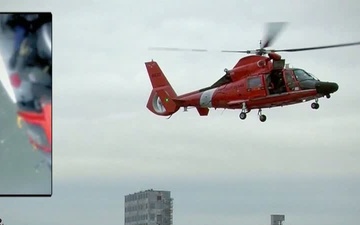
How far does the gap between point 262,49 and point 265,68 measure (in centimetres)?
294

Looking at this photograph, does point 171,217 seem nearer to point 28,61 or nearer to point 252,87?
point 252,87

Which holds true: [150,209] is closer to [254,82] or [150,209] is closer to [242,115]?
[254,82]

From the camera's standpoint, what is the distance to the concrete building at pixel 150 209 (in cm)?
14875

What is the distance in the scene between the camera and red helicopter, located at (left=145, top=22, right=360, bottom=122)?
59875mm

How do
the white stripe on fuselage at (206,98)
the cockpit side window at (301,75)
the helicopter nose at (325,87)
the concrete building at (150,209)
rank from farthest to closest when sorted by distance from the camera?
1. the concrete building at (150,209)
2. the white stripe on fuselage at (206,98)
3. the cockpit side window at (301,75)
4. the helicopter nose at (325,87)

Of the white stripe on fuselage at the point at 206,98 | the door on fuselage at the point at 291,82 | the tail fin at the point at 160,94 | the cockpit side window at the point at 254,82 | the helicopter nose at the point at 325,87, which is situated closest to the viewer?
the helicopter nose at the point at 325,87

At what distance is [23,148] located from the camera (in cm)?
1734

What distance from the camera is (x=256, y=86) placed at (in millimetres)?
61750

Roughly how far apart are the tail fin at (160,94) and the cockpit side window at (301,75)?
10318 mm

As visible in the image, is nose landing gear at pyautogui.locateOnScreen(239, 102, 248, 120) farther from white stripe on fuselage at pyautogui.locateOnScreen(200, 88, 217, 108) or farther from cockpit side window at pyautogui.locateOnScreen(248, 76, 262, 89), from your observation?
white stripe on fuselage at pyautogui.locateOnScreen(200, 88, 217, 108)

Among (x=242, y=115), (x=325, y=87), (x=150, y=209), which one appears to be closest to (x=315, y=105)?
(x=325, y=87)

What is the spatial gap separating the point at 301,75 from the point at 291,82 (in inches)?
29.7

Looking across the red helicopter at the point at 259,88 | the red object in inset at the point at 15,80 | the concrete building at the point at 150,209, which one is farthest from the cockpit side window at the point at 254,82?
the concrete building at the point at 150,209

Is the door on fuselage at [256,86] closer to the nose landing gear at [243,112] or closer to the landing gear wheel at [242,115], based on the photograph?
the nose landing gear at [243,112]
